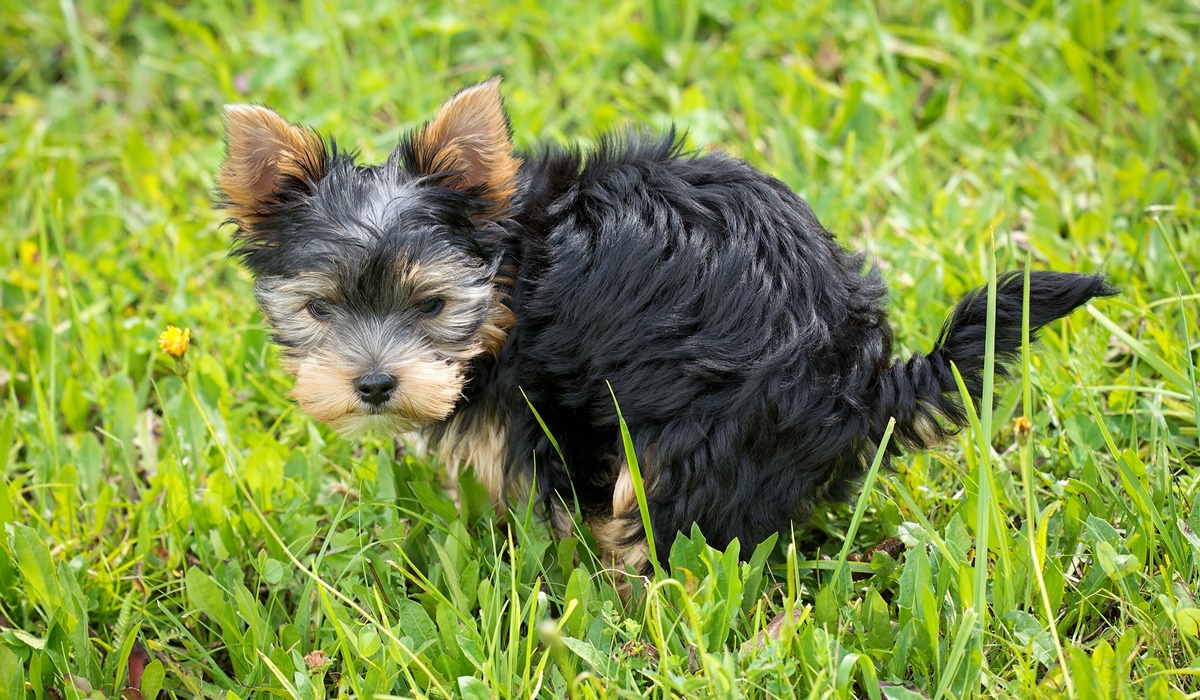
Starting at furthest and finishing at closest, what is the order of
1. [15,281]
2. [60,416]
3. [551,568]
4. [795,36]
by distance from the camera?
[795,36]
[15,281]
[60,416]
[551,568]

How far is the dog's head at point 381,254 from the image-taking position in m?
2.97

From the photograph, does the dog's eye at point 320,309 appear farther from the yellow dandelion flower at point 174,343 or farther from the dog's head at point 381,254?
the yellow dandelion flower at point 174,343

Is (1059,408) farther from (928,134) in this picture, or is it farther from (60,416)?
(60,416)

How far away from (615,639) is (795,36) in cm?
405

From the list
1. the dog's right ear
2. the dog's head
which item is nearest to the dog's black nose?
the dog's head

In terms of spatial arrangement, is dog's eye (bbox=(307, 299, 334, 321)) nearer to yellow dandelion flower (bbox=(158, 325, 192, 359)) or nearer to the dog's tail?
yellow dandelion flower (bbox=(158, 325, 192, 359))

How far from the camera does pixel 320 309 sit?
3.07 meters

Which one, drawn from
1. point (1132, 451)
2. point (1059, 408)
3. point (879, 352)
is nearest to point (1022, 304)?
point (879, 352)

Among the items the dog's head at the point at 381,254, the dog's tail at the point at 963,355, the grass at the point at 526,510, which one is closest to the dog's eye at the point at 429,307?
the dog's head at the point at 381,254

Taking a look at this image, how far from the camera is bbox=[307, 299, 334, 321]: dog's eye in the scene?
3053 millimetres

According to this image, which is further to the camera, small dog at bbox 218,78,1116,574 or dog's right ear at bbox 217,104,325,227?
dog's right ear at bbox 217,104,325,227

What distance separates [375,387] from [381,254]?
1.26 feet

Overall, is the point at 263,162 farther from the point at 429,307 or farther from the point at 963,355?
the point at 963,355

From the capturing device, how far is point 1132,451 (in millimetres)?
3055
